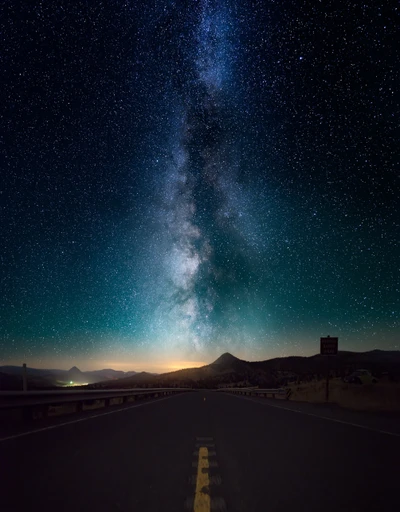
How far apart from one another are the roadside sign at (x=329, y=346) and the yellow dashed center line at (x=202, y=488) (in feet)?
78.2

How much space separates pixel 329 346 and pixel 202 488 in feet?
86.8

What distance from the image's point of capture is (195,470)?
23.8 ft

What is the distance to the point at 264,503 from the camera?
17.7 feet

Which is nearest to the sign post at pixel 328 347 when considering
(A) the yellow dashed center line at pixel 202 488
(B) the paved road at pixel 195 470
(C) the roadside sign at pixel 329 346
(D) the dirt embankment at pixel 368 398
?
(C) the roadside sign at pixel 329 346

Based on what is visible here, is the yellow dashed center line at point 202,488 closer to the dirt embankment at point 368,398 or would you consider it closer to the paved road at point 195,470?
the paved road at point 195,470

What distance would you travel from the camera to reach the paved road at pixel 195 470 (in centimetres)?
542

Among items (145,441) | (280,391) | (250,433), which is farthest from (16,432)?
(280,391)

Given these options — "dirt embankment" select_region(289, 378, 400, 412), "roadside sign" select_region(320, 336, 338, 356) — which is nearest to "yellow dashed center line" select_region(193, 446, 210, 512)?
"dirt embankment" select_region(289, 378, 400, 412)

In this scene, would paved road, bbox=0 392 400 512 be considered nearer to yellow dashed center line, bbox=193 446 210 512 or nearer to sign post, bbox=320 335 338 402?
yellow dashed center line, bbox=193 446 210 512

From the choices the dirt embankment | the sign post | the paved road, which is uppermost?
the sign post

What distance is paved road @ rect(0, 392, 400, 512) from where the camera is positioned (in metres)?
5.42

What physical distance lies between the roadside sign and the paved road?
19180 mm

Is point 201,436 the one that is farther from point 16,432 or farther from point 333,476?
point 333,476

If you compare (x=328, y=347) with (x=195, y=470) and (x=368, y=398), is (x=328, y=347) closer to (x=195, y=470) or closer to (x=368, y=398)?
(x=368, y=398)
